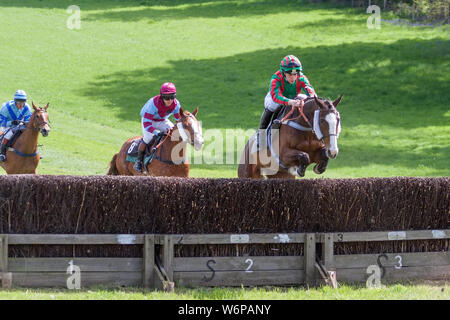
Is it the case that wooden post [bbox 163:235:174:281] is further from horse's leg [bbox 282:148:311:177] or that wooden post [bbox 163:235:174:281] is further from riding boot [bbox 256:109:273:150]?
riding boot [bbox 256:109:273:150]

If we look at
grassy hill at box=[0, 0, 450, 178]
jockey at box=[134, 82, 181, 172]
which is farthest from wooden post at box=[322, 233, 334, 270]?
grassy hill at box=[0, 0, 450, 178]

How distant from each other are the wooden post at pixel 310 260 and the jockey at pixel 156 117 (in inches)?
169

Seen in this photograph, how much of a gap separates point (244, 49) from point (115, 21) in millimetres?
9803

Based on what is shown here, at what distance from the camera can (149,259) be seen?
367 inches

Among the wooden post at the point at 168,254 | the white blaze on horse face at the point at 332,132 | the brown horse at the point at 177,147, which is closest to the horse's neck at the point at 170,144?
the brown horse at the point at 177,147

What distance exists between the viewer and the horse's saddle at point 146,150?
43.7 feet

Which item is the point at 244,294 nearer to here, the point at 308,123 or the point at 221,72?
the point at 308,123

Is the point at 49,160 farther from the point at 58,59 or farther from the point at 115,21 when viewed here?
the point at 115,21

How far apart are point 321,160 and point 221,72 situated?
26.1 m

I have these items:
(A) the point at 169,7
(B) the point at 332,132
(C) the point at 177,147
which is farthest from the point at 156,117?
(A) the point at 169,7

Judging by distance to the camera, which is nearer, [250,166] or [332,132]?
[332,132]

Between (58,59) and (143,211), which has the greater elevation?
(58,59)

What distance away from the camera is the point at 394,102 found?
33750mm

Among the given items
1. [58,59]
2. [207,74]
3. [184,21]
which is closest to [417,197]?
[207,74]
